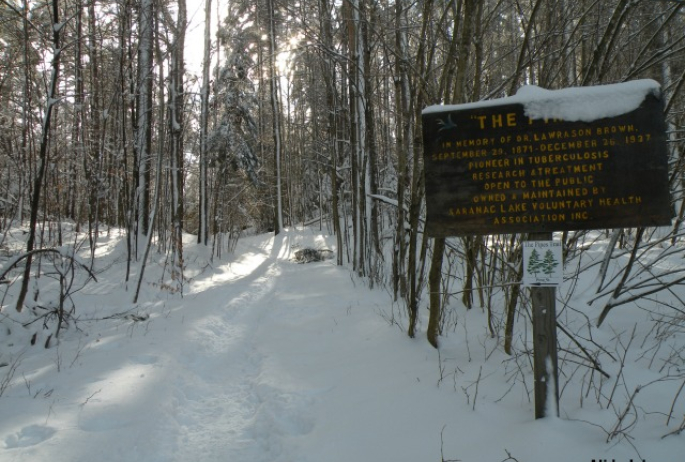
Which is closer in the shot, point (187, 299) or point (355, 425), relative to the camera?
point (355, 425)

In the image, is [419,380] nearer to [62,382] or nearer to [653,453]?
[653,453]

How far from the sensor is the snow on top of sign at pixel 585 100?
252 centimetres

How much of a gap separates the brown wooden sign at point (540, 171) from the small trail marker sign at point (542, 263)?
12 centimetres

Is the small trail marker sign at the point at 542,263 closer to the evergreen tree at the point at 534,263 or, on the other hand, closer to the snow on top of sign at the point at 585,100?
the evergreen tree at the point at 534,263

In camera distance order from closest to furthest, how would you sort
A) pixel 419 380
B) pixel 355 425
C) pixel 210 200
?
1. pixel 355 425
2. pixel 419 380
3. pixel 210 200

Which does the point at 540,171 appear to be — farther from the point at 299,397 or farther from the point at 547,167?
the point at 299,397

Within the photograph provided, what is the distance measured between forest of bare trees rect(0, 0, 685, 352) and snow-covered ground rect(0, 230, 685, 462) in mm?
593

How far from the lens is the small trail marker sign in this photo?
2645mm

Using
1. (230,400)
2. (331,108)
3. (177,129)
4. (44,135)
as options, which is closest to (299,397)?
(230,400)

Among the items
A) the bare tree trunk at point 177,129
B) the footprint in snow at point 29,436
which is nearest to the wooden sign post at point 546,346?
the footprint in snow at point 29,436

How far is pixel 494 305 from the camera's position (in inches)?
225

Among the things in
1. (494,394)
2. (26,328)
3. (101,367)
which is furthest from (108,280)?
(494,394)

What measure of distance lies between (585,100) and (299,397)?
335 cm

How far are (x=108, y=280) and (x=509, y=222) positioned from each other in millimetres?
9413
